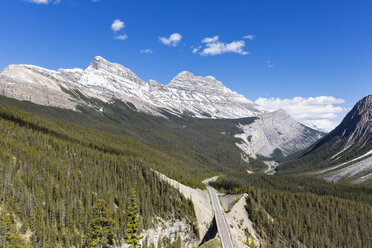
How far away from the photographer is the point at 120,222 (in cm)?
8912

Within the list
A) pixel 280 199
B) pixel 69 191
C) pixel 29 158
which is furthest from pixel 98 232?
pixel 280 199

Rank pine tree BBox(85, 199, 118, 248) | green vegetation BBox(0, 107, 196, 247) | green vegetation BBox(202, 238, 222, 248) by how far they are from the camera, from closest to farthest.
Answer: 1. pine tree BBox(85, 199, 118, 248)
2. green vegetation BBox(0, 107, 196, 247)
3. green vegetation BBox(202, 238, 222, 248)

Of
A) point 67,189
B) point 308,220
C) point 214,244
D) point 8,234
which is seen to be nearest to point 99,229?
point 8,234

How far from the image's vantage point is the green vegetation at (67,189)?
72.1 meters

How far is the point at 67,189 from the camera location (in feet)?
295

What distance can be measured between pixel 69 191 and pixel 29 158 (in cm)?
2448

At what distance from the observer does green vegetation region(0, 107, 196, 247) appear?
2840 inches

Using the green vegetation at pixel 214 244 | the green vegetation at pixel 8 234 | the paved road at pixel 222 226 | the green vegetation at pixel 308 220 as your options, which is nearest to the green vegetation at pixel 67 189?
the green vegetation at pixel 8 234

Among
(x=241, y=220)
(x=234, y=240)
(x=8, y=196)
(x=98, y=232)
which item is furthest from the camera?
(x=241, y=220)

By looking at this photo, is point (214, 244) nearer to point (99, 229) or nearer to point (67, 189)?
point (99, 229)

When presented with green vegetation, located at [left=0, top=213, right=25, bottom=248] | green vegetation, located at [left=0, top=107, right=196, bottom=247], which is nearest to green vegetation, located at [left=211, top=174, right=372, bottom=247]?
green vegetation, located at [left=0, top=107, right=196, bottom=247]

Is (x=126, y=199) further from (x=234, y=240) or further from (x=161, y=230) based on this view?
(x=234, y=240)

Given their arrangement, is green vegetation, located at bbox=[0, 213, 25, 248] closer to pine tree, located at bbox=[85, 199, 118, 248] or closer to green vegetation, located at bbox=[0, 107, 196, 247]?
green vegetation, located at bbox=[0, 107, 196, 247]

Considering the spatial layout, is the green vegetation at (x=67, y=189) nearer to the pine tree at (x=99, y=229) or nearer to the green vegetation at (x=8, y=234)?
the green vegetation at (x=8, y=234)
